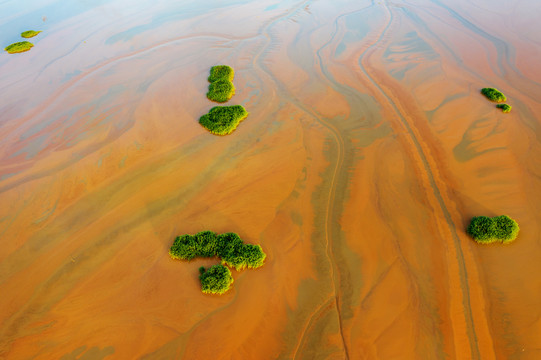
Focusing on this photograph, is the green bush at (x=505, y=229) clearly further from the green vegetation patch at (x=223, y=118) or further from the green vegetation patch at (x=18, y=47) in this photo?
the green vegetation patch at (x=18, y=47)

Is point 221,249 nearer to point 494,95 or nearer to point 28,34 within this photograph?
point 494,95

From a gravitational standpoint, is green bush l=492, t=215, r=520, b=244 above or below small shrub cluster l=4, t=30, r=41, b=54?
below

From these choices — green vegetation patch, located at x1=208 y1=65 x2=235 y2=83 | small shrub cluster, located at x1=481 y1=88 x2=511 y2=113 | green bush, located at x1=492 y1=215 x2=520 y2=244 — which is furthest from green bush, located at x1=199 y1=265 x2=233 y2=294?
small shrub cluster, located at x1=481 y1=88 x2=511 y2=113

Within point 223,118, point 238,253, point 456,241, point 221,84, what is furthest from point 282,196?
point 221,84

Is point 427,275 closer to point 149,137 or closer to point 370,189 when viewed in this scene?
point 370,189

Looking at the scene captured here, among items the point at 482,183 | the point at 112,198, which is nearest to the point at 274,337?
the point at 112,198

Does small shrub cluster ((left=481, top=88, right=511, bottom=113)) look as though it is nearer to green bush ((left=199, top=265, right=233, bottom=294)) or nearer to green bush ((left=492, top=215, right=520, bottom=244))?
green bush ((left=492, top=215, right=520, bottom=244))
